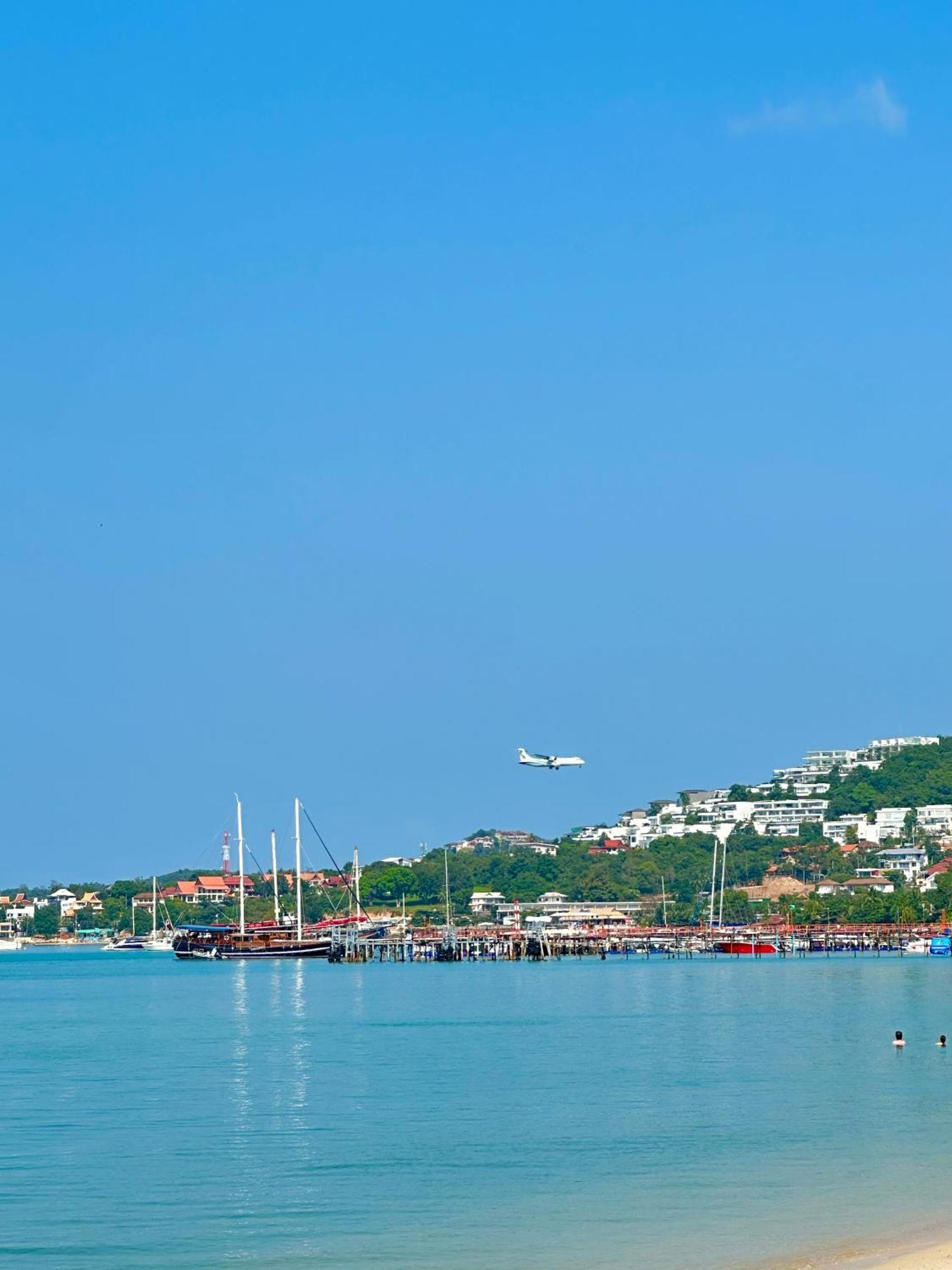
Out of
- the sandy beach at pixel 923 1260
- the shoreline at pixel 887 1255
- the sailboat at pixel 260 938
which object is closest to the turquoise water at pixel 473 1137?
the shoreline at pixel 887 1255

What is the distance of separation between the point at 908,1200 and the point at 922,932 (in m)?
138

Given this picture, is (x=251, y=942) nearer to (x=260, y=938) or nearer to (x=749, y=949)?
(x=260, y=938)

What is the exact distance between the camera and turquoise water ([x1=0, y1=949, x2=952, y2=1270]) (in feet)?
97.6

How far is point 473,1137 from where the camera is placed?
134 feet

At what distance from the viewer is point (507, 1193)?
33.7 m

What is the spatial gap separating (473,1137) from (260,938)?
124777 millimetres

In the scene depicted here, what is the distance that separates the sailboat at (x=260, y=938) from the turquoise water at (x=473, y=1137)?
7455 cm

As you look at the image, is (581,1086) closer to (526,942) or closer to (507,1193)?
(507,1193)

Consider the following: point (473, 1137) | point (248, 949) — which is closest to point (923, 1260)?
point (473, 1137)

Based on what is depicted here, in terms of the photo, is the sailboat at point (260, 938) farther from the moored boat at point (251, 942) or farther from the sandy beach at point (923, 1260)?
the sandy beach at point (923, 1260)

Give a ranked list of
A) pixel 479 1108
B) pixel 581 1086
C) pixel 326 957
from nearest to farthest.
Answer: pixel 479 1108
pixel 581 1086
pixel 326 957

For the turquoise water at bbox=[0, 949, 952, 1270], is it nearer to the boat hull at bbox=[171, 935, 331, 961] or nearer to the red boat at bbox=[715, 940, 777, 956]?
the boat hull at bbox=[171, 935, 331, 961]

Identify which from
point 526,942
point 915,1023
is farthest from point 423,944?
point 915,1023

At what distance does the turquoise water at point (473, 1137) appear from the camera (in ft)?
97.6
